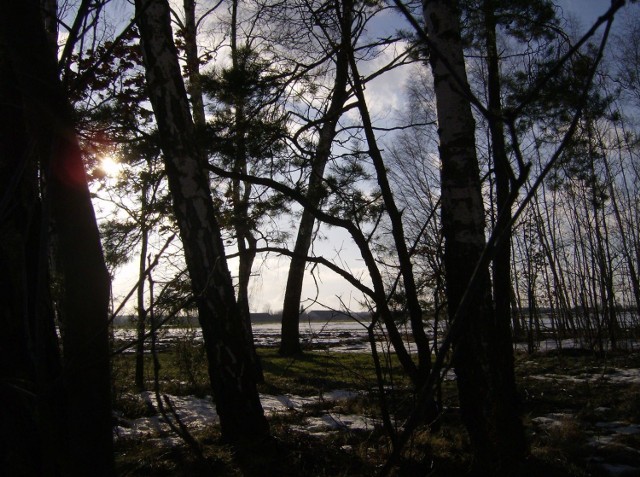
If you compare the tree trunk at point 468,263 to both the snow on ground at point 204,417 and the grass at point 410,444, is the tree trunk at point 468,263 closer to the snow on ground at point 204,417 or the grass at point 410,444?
the grass at point 410,444

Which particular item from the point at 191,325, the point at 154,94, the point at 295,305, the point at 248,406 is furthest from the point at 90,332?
the point at 295,305

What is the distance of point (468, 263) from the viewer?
115 inches

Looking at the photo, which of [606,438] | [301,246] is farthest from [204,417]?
[301,246]

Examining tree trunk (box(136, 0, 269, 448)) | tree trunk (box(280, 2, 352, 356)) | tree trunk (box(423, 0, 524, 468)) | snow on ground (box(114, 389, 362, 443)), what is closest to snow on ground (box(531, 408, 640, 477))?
tree trunk (box(423, 0, 524, 468))

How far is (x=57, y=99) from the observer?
28.3 inches

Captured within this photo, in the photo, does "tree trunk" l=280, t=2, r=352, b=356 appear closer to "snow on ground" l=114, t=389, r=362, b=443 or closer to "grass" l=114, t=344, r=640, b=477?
"snow on ground" l=114, t=389, r=362, b=443

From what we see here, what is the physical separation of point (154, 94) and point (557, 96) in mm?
3327

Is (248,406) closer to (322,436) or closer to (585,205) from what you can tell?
(322,436)

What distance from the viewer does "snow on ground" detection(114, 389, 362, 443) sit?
157 inches

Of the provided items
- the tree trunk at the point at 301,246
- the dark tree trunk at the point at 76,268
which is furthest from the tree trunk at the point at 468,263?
the dark tree trunk at the point at 76,268

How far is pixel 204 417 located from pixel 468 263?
3138 mm

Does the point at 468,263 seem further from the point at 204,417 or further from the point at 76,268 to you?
the point at 204,417

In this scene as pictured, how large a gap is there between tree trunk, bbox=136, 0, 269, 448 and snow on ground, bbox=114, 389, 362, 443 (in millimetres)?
591

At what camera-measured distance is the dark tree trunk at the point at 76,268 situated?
0.74 metres
